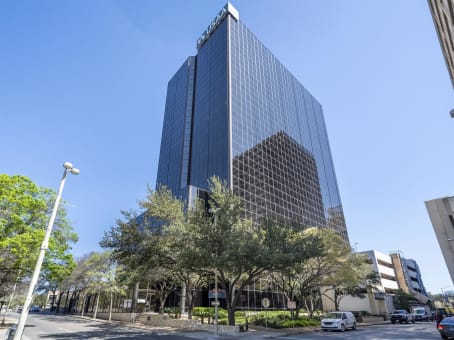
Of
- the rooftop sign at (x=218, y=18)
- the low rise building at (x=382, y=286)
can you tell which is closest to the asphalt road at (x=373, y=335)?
the low rise building at (x=382, y=286)

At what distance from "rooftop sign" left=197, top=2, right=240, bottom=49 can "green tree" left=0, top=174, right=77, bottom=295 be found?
6486cm

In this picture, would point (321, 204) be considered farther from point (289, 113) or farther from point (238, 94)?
point (238, 94)

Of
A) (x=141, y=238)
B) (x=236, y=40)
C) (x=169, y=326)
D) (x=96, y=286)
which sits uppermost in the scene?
(x=236, y=40)

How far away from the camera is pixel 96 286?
127 ft

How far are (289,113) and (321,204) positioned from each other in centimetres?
2632

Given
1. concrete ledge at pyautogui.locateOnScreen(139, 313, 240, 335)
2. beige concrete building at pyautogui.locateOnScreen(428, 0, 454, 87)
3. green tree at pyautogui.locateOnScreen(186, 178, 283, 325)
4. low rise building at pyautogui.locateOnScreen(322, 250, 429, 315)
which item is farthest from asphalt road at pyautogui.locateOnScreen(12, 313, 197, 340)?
low rise building at pyautogui.locateOnScreen(322, 250, 429, 315)

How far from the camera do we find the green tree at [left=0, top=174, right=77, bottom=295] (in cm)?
1828

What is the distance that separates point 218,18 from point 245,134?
131 feet

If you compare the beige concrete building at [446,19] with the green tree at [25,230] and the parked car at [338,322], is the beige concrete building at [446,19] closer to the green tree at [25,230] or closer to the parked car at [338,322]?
the parked car at [338,322]

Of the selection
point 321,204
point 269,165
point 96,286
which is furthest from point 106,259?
point 321,204

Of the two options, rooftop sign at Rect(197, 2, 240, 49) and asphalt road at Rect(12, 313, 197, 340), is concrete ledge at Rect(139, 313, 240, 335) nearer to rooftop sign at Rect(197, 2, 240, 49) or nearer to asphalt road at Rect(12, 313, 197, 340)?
asphalt road at Rect(12, 313, 197, 340)

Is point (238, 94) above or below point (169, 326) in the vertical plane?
above

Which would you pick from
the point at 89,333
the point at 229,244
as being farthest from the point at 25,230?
the point at 229,244

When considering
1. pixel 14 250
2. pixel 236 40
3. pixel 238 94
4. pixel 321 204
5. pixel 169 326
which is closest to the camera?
pixel 14 250
